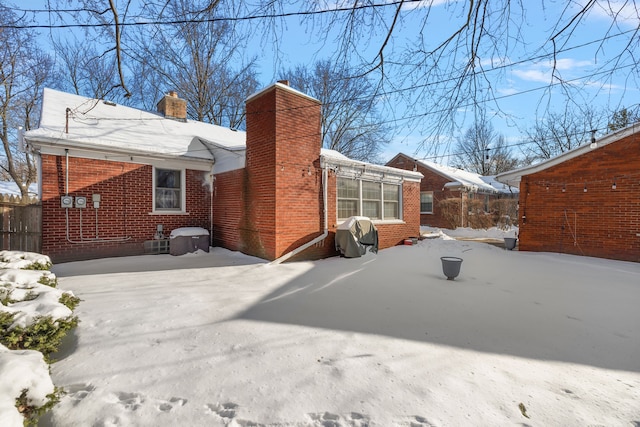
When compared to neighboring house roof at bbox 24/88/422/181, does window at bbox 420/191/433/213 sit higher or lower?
lower

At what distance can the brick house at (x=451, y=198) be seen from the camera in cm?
1975

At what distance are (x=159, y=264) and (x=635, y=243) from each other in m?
13.4

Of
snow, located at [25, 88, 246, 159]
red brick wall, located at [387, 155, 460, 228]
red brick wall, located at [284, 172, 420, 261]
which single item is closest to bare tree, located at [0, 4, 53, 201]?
snow, located at [25, 88, 246, 159]

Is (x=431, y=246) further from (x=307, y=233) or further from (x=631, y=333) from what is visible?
(x=631, y=333)

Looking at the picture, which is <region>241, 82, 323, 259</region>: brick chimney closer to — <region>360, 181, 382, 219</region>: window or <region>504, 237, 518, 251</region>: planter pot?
<region>360, 181, 382, 219</region>: window

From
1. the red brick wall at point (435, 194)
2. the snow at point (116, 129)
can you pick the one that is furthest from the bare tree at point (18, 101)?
the red brick wall at point (435, 194)

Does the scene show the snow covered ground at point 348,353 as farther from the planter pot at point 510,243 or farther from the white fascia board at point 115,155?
the planter pot at point 510,243

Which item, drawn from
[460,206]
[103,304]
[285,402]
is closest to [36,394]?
[285,402]

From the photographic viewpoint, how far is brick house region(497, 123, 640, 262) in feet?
27.4

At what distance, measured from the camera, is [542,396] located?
2.35 m

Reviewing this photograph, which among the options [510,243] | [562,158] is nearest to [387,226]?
[510,243]

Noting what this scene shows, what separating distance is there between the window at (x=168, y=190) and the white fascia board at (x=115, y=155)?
309mm

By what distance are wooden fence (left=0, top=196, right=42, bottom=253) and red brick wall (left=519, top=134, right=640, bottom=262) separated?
49.9ft

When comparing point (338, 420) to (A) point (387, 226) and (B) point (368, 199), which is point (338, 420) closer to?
(B) point (368, 199)
